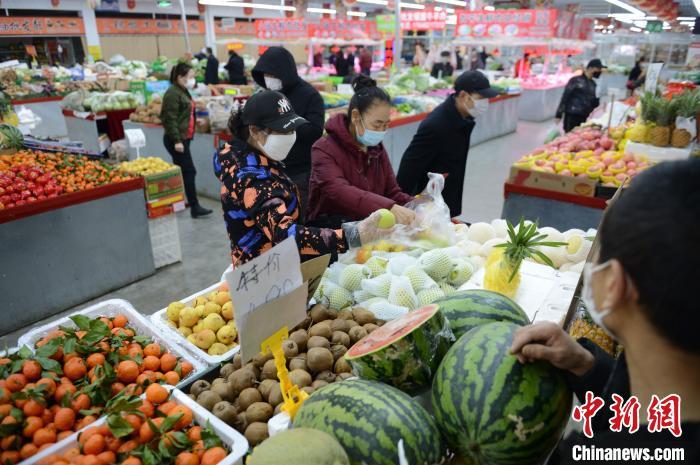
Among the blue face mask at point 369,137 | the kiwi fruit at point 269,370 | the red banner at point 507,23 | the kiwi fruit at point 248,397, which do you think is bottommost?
the kiwi fruit at point 248,397

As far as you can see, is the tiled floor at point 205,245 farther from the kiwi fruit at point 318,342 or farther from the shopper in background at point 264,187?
the kiwi fruit at point 318,342

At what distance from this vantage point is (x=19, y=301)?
3.78m

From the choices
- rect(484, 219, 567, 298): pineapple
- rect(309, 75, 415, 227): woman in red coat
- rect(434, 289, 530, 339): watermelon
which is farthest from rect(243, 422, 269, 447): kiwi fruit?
rect(309, 75, 415, 227): woman in red coat

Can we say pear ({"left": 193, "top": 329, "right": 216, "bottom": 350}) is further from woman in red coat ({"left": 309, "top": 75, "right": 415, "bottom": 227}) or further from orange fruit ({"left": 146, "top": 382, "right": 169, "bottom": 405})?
woman in red coat ({"left": 309, "top": 75, "right": 415, "bottom": 227})

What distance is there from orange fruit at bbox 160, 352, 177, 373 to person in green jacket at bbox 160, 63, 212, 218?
14.7ft

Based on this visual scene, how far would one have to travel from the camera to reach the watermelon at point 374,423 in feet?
3.32

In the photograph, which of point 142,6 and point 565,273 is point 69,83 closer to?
point 142,6

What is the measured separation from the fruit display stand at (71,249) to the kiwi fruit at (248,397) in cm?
307

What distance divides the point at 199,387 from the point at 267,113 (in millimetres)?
1150

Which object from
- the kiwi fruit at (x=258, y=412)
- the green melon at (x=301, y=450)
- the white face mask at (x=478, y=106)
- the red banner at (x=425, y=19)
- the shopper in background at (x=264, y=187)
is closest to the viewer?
the green melon at (x=301, y=450)

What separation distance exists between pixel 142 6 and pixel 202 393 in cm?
2358

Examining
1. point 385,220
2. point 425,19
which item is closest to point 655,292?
point 385,220

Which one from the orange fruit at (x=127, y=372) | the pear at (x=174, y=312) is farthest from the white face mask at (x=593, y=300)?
the pear at (x=174, y=312)

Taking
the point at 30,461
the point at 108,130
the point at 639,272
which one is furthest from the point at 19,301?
the point at 108,130
